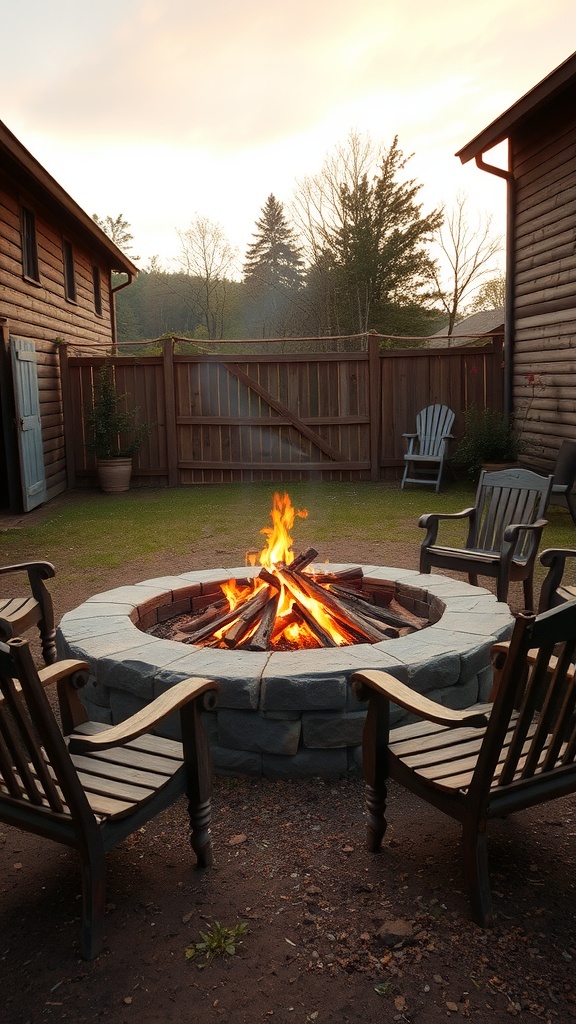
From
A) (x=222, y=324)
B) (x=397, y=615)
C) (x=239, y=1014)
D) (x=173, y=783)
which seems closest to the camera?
(x=239, y=1014)

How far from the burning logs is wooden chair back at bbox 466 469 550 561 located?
1342 millimetres

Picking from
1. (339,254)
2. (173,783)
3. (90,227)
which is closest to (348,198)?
(339,254)

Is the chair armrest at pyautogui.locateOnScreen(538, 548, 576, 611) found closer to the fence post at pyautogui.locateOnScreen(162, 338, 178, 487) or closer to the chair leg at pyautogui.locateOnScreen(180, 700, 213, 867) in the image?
the chair leg at pyautogui.locateOnScreen(180, 700, 213, 867)

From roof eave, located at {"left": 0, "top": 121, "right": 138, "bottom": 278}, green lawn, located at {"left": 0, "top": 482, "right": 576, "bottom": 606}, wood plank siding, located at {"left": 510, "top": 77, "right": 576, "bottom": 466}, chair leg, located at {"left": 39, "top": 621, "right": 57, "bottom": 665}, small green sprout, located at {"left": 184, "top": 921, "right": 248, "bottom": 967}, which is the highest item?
roof eave, located at {"left": 0, "top": 121, "right": 138, "bottom": 278}

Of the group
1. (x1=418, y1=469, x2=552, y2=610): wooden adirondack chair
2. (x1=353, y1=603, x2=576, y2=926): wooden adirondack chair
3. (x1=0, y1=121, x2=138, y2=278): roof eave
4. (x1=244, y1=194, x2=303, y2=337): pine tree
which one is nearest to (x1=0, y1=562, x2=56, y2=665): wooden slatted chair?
(x1=353, y1=603, x2=576, y2=926): wooden adirondack chair

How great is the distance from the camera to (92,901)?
5.93ft

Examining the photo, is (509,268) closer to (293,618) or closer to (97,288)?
(293,618)

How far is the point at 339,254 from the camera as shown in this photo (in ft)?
82.3

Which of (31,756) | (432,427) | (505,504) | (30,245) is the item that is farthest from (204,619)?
(30,245)

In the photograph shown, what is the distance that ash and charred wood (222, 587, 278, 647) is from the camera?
3.24 metres

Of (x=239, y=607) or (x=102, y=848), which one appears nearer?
(x=102, y=848)

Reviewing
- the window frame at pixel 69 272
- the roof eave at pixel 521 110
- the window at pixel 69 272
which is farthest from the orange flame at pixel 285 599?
the window at pixel 69 272

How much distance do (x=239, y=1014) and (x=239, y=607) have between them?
2.05 m

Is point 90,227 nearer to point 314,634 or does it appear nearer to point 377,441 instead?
point 377,441
